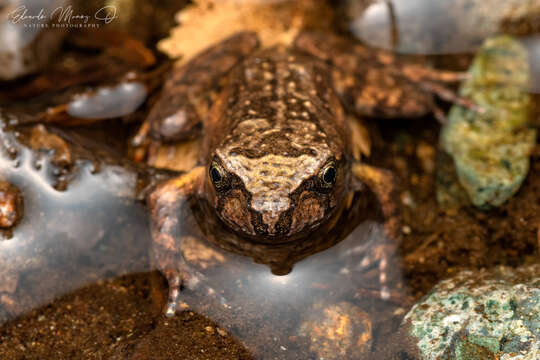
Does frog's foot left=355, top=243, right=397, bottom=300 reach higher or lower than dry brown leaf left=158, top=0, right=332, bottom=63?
lower

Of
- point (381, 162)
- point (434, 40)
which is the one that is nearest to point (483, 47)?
point (434, 40)

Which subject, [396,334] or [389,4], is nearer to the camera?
[396,334]

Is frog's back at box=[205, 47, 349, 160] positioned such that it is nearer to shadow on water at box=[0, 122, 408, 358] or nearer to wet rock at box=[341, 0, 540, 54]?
shadow on water at box=[0, 122, 408, 358]

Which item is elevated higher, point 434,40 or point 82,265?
point 434,40

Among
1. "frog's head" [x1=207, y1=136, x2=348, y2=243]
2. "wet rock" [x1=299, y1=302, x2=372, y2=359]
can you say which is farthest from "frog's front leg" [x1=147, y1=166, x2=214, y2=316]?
"wet rock" [x1=299, y1=302, x2=372, y2=359]

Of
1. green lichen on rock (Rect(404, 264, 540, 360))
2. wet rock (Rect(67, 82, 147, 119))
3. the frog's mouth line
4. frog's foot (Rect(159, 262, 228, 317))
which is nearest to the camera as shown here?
green lichen on rock (Rect(404, 264, 540, 360))

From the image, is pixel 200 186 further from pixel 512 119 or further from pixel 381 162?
pixel 512 119

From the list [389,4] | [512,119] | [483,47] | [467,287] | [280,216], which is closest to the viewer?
[280,216]
